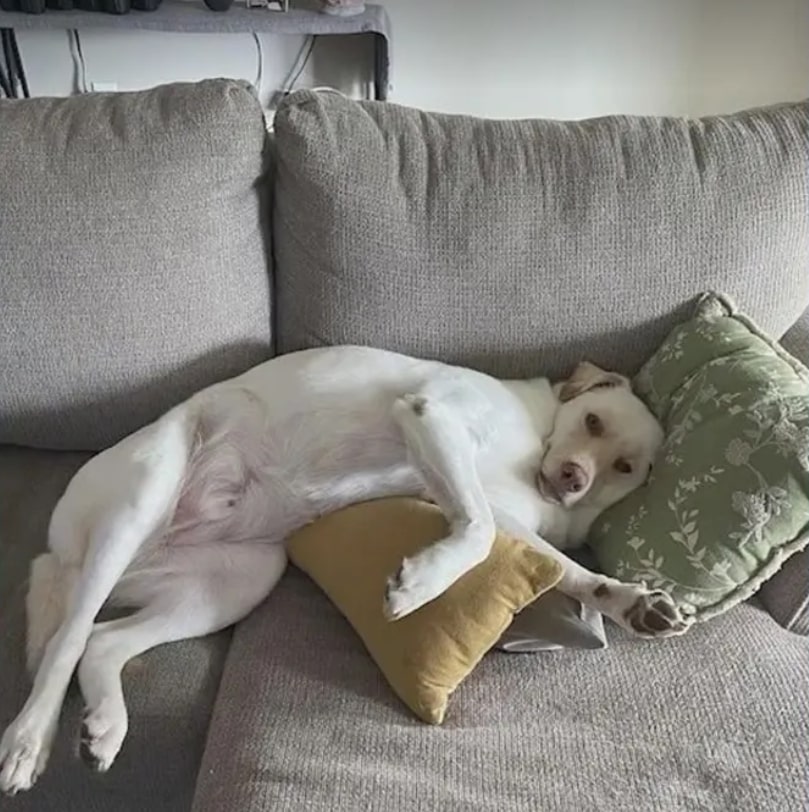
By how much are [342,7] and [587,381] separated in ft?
6.18

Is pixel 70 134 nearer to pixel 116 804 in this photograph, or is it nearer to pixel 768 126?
pixel 116 804

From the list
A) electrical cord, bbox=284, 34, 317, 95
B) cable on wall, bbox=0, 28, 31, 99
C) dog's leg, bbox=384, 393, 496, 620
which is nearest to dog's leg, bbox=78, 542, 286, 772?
dog's leg, bbox=384, 393, 496, 620

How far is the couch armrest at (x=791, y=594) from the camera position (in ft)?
5.28

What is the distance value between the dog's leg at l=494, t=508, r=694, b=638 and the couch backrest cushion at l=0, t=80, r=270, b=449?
0.71 metres

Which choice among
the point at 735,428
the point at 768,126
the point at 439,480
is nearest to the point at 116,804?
the point at 439,480

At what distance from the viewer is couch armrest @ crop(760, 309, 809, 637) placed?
1.61m

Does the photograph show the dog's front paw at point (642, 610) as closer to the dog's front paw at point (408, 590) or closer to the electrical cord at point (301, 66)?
the dog's front paw at point (408, 590)

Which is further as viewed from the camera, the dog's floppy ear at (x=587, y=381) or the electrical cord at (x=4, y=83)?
the electrical cord at (x=4, y=83)

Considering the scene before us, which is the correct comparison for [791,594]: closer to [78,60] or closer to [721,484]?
[721,484]

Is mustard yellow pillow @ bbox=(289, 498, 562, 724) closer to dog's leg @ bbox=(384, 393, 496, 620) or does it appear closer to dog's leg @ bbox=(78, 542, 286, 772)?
dog's leg @ bbox=(384, 393, 496, 620)

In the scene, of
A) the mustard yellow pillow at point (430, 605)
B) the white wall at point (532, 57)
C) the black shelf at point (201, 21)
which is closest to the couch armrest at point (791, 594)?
the mustard yellow pillow at point (430, 605)

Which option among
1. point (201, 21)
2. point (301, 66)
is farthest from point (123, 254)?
point (301, 66)

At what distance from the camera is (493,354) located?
1.93m

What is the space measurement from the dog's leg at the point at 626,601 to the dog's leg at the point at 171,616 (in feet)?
1.44
